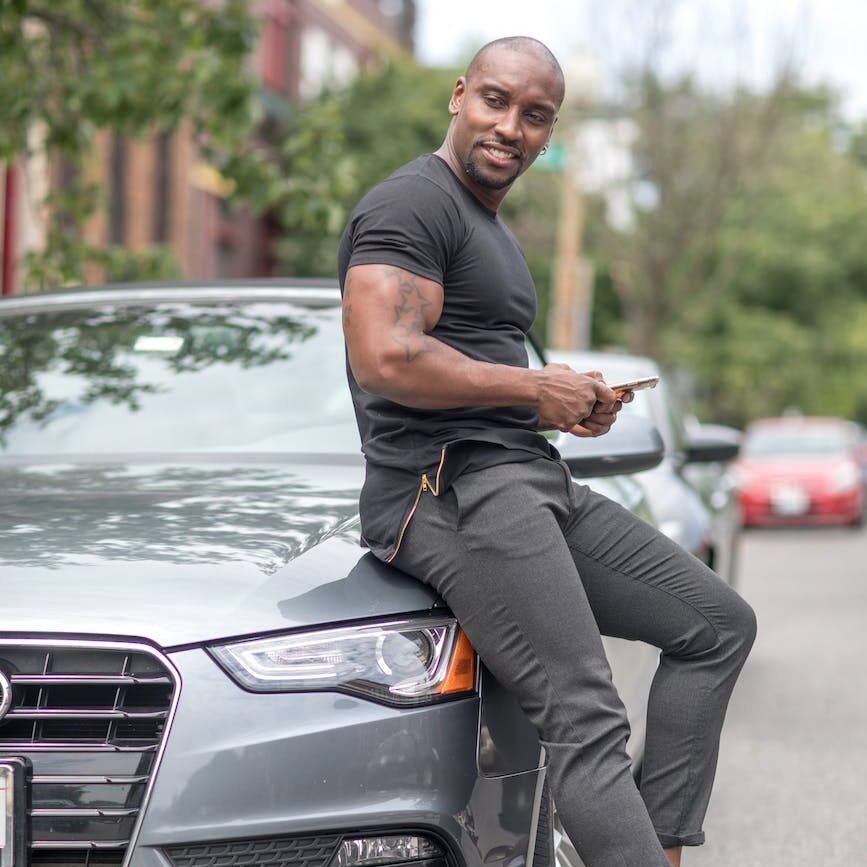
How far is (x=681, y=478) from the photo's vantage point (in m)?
6.48

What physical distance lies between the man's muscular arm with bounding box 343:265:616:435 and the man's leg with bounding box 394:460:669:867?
0.65 ft

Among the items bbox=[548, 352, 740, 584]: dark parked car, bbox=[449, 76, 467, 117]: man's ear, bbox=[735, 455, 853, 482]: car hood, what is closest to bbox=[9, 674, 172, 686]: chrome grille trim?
bbox=[449, 76, 467, 117]: man's ear

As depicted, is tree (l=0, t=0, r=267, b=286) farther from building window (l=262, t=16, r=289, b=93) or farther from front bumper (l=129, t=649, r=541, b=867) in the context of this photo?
building window (l=262, t=16, r=289, b=93)

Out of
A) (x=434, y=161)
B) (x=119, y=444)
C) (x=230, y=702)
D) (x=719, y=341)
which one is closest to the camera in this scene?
(x=230, y=702)

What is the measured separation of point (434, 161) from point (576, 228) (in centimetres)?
1522

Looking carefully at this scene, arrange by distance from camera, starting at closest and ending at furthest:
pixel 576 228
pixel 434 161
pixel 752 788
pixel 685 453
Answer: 1. pixel 434 161
2. pixel 752 788
3. pixel 685 453
4. pixel 576 228

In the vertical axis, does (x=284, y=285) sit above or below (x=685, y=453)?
above

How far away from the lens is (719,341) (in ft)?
127

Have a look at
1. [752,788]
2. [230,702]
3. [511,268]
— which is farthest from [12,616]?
[752,788]

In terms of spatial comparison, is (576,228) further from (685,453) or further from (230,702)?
(230,702)

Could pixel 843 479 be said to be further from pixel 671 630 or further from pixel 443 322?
pixel 443 322

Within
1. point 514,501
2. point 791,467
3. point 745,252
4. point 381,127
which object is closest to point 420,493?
point 514,501

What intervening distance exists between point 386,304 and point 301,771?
0.81 meters

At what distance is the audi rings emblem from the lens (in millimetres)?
2615
